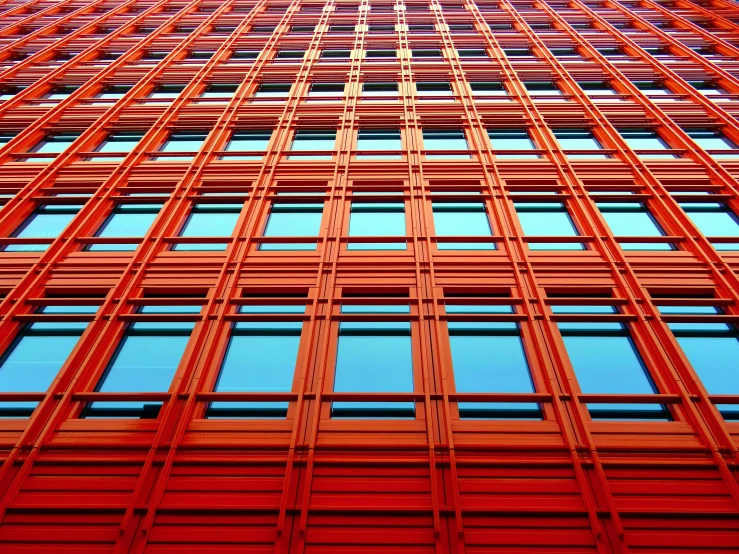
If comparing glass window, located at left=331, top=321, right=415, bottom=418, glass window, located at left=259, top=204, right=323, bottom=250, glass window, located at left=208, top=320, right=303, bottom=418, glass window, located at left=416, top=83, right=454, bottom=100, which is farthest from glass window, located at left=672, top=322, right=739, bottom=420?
glass window, located at left=416, top=83, right=454, bottom=100

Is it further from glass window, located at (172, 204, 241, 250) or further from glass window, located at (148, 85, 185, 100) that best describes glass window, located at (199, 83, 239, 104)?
glass window, located at (172, 204, 241, 250)

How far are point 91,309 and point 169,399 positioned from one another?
10.9 ft

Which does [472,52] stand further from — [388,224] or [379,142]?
[388,224]

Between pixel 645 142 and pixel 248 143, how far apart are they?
1172cm

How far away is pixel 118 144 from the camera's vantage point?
50.4 ft

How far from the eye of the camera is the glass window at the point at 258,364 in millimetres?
8031

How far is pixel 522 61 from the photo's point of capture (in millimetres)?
19516

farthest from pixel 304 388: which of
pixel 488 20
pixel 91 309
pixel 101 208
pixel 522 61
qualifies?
pixel 488 20

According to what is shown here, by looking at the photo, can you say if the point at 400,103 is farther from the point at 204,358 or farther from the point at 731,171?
the point at 204,358

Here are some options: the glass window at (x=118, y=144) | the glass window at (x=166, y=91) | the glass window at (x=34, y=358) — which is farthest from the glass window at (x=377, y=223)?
the glass window at (x=166, y=91)

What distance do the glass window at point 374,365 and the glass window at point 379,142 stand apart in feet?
20.5

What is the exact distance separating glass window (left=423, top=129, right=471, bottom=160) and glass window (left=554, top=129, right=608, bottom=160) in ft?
9.31

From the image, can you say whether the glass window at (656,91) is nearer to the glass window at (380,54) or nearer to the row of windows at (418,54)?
the row of windows at (418,54)

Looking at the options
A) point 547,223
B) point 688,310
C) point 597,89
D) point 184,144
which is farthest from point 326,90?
point 688,310
